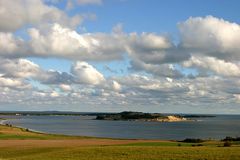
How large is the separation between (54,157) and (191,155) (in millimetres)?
16449

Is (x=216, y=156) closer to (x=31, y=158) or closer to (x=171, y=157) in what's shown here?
(x=171, y=157)

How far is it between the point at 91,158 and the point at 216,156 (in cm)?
1441

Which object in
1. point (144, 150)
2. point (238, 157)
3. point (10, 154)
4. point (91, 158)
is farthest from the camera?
point (10, 154)

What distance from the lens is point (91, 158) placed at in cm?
5181

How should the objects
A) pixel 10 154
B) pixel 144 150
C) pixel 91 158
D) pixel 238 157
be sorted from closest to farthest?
pixel 238 157 → pixel 91 158 → pixel 144 150 → pixel 10 154

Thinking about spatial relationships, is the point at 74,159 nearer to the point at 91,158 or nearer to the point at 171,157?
the point at 91,158

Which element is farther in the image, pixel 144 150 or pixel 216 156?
pixel 144 150

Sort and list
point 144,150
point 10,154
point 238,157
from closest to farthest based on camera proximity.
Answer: point 238,157
point 144,150
point 10,154

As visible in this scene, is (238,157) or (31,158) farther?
(31,158)

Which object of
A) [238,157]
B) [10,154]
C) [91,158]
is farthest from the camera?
[10,154]

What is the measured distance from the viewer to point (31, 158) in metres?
52.6

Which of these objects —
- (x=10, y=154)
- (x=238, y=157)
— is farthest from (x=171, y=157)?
(x=10, y=154)

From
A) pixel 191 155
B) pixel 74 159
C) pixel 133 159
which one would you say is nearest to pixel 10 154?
pixel 74 159

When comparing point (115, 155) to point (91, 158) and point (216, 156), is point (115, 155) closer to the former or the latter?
point (91, 158)
